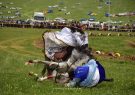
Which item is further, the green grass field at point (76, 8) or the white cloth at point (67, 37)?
the green grass field at point (76, 8)

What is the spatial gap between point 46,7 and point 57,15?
10.8 meters

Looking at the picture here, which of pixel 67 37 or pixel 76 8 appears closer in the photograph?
pixel 67 37

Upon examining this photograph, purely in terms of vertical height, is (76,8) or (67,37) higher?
(67,37)

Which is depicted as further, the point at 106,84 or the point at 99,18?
the point at 99,18

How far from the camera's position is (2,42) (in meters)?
55.4

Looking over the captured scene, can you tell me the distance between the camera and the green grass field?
11669cm

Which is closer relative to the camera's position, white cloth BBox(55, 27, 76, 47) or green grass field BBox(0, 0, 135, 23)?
white cloth BBox(55, 27, 76, 47)

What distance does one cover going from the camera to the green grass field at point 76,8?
11669 cm

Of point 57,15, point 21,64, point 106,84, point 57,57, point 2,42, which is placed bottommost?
point 57,15

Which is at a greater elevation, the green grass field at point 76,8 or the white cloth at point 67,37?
the white cloth at point 67,37

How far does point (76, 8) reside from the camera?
415 feet

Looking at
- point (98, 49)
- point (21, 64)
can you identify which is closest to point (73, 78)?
point (21, 64)

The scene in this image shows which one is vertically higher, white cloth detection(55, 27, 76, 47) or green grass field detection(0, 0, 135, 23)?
white cloth detection(55, 27, 76, 47)

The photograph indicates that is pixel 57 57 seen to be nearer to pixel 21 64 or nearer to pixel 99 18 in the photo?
pixel 21 64
